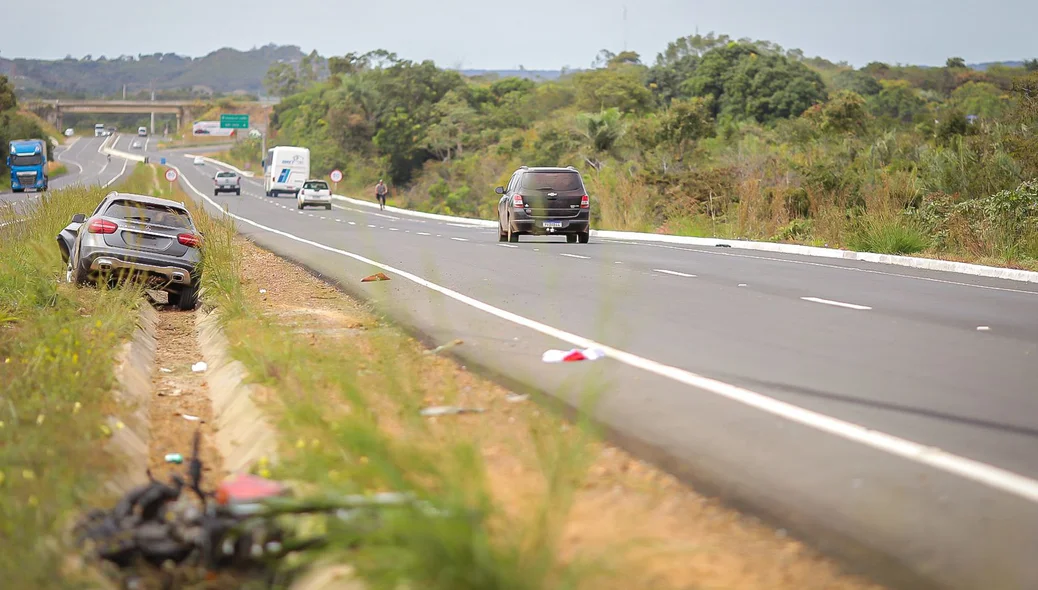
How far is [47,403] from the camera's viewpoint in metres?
7.39

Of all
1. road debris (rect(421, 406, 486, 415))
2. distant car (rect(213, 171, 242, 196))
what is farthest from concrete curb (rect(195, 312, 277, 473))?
distant car (rect(213, 171, 242, 196))

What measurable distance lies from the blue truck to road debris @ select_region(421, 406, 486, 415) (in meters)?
73.5

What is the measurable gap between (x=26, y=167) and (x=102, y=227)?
64.7m

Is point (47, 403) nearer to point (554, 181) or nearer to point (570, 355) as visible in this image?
point (570, 355)

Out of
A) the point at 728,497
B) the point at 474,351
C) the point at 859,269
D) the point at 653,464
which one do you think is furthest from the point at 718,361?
the point at 859,269

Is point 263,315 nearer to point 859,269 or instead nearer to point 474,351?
point 474,351

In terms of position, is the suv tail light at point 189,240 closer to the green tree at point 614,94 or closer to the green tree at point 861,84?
the green tree at point 614,94

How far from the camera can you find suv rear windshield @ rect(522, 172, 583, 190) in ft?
94.3

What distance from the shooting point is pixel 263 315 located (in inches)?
512

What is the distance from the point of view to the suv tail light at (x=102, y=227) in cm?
1630

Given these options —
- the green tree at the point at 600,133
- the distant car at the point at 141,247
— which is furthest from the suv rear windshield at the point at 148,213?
the green tree at the point at 600,133

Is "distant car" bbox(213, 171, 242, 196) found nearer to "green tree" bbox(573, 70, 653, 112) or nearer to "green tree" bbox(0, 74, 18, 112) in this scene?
"green tree" bbox(573, 70, 653, 112)

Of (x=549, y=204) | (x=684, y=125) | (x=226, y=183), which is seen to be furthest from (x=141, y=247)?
(x=226, y=183)

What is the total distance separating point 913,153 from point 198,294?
2382 cm
